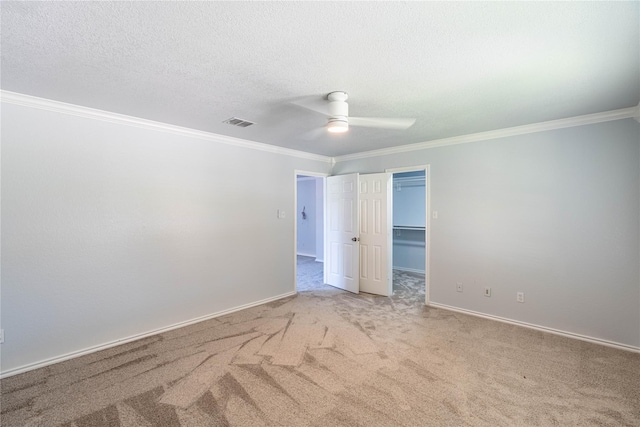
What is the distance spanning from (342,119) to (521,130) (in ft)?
7.97

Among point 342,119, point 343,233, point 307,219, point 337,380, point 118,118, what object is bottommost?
point 337,380

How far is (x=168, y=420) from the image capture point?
1.99 metres

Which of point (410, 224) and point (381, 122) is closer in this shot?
point (381, 122)

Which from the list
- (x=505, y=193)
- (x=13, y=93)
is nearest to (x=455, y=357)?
(x=505, y=193)

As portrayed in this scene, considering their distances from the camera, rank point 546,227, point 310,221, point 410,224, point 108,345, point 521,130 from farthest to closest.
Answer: point 310,221, point 410,224, point 521,130, point 546,227, point 108,345

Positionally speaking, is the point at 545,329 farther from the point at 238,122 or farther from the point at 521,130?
the point at 238,122

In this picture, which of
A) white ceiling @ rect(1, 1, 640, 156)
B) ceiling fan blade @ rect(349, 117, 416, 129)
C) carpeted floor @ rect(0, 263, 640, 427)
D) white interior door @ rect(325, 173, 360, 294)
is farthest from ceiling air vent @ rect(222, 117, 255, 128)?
carpeted floor @ rect(0, 263, 640, 427)

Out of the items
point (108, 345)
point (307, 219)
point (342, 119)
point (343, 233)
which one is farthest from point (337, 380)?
point (307, 219)

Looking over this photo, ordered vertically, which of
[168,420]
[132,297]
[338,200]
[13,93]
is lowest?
[168,420]

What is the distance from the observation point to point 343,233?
5281 mm

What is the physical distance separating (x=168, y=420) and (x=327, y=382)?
3.82 ft

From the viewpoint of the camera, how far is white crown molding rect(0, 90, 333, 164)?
253 cm

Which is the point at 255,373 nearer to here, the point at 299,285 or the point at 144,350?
the point at 144,350

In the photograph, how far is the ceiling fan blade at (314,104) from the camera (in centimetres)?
262
